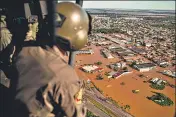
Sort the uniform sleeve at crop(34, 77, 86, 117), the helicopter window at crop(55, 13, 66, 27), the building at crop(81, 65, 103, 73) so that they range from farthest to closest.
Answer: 1. the building at crop(81, 65, 103, 73)
2. the helicopter window at crop(55, 13, 66, 27)
3. the uniform sleeve at crop(34, 77, 86, 117)

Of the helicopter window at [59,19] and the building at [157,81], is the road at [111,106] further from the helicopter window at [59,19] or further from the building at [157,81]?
the helicopter window at [59,19]

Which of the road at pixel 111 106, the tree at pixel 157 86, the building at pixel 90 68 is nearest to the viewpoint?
the road at pixel 111 106

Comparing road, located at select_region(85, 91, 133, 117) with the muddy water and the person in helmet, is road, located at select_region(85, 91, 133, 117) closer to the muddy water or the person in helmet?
the muddy water

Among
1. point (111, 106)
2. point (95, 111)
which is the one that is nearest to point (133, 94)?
point (111, 106)

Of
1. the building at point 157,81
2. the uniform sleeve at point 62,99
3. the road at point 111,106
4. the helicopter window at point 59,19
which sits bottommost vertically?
the road at point 111,106

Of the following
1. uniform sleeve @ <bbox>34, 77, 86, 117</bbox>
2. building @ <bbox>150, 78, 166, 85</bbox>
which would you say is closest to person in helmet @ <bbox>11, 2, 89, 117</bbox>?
uniform sleeve @ <bbox>34, 77, 86, 117</bbox>

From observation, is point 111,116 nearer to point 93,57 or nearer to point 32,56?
point 32,56

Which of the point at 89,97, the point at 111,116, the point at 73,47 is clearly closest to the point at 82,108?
the point at 73,47

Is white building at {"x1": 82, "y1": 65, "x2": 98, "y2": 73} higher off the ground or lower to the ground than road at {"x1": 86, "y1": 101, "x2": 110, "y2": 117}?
higher

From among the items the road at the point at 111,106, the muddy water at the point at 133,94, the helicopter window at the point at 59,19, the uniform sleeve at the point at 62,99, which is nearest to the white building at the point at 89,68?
the muddy water at the point at 133,94
